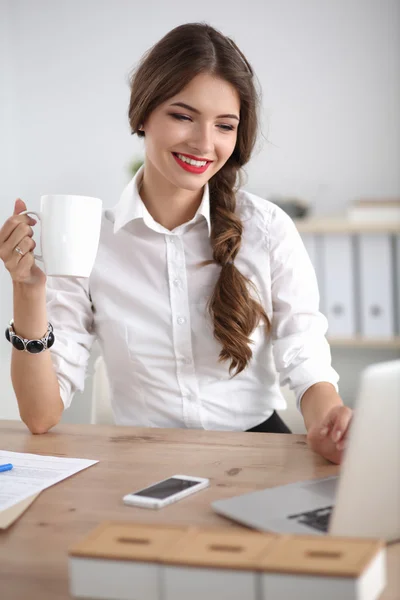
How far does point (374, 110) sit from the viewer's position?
9.65ft

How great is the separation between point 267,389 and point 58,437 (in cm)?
45

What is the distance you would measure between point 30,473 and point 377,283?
186cm

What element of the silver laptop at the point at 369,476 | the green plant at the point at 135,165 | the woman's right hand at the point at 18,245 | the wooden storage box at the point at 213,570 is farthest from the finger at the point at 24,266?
the green plant at the point at 135,165

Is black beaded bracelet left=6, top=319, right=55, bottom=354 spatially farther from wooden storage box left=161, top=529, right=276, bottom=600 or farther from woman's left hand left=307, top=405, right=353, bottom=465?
wooden storage box left=161, top=529, right=276, bottom=600

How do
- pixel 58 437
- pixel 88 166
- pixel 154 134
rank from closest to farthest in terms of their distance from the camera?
pixel 58 437
pixel 154 134
pixel 88 166

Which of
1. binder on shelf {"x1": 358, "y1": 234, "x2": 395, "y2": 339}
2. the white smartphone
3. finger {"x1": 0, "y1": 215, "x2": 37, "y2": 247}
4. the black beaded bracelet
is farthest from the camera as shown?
binder on shelf {"x1": 358, "y1": 234, "x2": 395, "y2": 339}

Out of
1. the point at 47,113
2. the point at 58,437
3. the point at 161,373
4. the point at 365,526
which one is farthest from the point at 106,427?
the point at 47,113

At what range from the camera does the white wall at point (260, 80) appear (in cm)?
293

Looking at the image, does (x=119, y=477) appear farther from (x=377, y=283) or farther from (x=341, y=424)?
(x=377, y=283)

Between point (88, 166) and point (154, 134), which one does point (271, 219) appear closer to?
point (154, 134)

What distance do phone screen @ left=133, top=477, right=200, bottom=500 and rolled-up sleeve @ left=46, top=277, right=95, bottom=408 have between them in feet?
1.63

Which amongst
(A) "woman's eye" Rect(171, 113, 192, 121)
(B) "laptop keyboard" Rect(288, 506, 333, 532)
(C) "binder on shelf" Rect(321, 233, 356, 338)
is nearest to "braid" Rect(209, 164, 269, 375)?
(A) "woman's eye" Rect(171, 113, 192, 121)

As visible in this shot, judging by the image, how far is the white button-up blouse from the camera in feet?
4.88

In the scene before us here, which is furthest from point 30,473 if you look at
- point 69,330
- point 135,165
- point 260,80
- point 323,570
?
point 260,80
